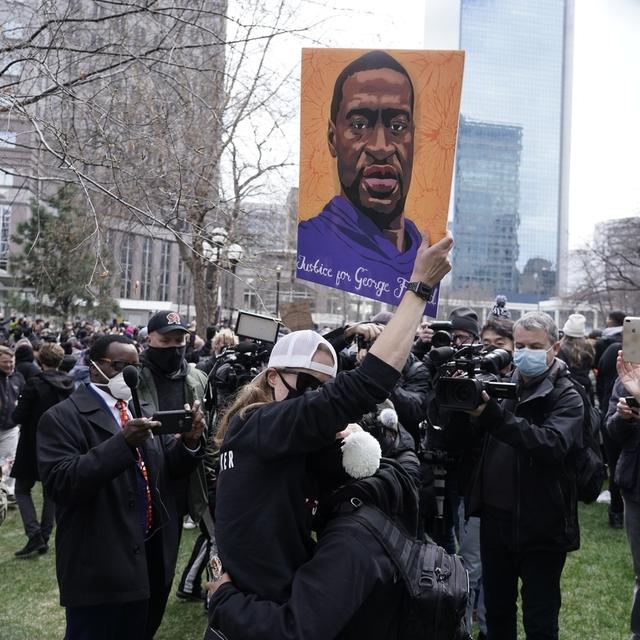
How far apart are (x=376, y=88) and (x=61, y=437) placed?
2.49 metres

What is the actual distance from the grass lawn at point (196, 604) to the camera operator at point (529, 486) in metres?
1.60

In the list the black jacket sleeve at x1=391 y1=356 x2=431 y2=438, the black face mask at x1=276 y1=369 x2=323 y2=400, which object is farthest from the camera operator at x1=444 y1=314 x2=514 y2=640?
the black face mask at x1=276 y1=369 x2=323 y2=400

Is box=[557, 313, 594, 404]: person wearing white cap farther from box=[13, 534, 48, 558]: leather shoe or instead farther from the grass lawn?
box=[13, 534, 48, 558]: leather shoe

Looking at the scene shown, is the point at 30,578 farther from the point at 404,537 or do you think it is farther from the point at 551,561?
the point at 404,537

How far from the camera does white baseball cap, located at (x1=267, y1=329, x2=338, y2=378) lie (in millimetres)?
2395

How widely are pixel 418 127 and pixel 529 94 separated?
144 metres

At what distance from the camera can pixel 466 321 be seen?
220 inches

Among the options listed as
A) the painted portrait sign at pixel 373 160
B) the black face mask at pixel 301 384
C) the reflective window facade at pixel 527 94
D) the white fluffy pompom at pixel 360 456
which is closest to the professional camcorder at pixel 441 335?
the painted portrait sign at pixel 373 160

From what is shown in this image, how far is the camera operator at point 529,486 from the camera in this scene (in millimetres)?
3586

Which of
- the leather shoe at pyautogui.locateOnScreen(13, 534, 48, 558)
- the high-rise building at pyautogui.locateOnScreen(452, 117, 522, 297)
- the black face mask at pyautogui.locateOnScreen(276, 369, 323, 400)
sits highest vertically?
the high-rise building at pyautogui.locateOnScreen(452, 117, 522, 297)

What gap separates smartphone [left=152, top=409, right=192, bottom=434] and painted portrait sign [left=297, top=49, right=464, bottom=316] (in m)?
1.02

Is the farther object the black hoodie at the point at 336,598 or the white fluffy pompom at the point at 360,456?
the white fluffy pompom at the point at 360,456

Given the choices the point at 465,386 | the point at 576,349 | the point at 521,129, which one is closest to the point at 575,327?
the point at 576,349

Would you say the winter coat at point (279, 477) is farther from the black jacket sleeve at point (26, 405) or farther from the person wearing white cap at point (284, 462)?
the black jacket sleeve at point (26, 405)
